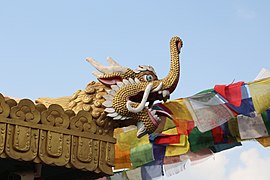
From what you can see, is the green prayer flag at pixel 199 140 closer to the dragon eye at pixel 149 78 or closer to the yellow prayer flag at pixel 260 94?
the yellow prayer flag at pixel 260 94

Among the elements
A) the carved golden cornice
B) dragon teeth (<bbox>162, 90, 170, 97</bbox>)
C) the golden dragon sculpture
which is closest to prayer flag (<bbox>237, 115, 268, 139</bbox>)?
the golden dragon sculpture

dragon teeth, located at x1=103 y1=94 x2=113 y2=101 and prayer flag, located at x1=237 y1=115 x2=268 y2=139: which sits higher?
prayer flag, located at x1=237 y1=115 x2=268 y2=139

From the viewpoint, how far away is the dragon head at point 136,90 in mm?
Result: 6234

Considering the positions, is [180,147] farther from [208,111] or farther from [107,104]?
[107,104]

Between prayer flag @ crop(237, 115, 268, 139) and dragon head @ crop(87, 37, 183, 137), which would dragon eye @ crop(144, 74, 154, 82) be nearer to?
dragon head @ crop(87, 37, 183, 137)

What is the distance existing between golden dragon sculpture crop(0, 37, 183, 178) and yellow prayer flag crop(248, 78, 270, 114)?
6.64 ft

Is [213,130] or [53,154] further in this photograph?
[213,130]

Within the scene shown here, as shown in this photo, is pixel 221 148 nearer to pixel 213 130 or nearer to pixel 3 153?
pixel 213 130

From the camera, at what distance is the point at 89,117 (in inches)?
242

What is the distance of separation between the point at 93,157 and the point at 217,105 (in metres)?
3.23

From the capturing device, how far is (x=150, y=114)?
6.35 metres

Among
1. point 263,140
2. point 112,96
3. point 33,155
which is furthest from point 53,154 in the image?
point 263,140

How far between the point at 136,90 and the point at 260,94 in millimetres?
2711

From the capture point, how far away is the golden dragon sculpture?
18.3 ft
